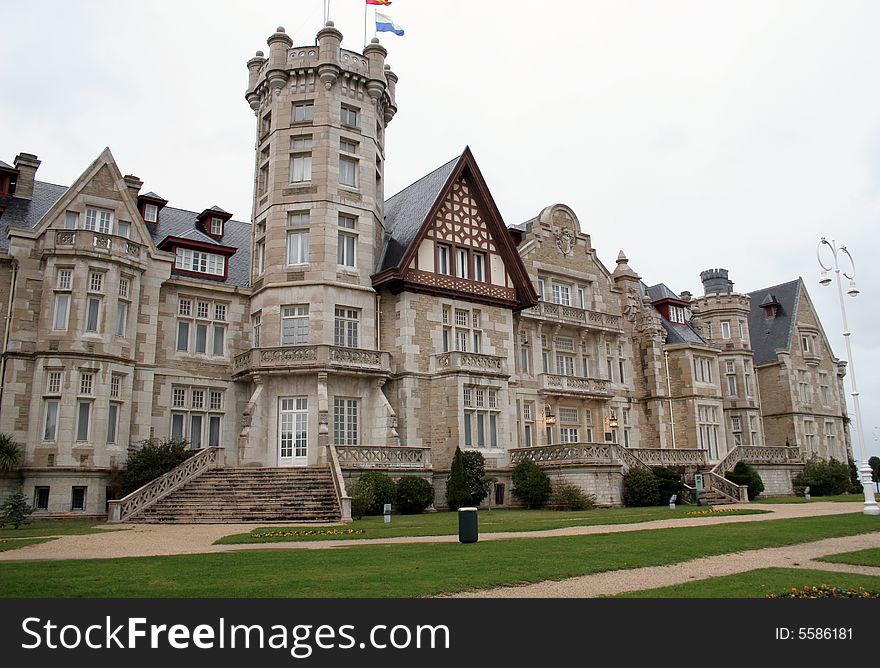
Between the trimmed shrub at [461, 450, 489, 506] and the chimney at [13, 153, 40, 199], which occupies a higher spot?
the chimney at [13, 153, 40, 199]

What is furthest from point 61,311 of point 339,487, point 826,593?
point 826,593

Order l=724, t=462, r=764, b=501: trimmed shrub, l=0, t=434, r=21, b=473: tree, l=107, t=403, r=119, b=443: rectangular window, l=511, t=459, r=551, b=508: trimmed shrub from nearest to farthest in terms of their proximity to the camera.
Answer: l=0, t=434, r=21, b=473: tree
l=107, t=403, r=119, b=443: rectangular window
l=511, t=459, r=551, b=508: trimmed shrub
l=724, t=462, r=764, b=501: trimmed shrub

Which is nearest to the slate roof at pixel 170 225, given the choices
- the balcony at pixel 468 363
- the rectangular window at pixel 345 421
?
the rectangular window at pixel 345 421

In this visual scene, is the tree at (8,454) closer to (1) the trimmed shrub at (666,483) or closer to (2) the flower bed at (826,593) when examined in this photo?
(1) the trimmed shrub at (666,483)

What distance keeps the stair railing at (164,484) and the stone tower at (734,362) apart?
36918 millimetres

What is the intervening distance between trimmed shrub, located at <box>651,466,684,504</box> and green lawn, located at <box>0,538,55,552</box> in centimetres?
2546

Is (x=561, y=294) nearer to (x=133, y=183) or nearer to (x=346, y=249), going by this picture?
(x=346, y=249)

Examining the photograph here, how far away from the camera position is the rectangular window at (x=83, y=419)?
29.5m

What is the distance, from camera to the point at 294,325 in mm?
34219

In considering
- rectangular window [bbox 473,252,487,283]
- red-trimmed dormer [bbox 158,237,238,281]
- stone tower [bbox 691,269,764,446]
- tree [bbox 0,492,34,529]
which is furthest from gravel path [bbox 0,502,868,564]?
stone tower [bbox 691,269,764,446]

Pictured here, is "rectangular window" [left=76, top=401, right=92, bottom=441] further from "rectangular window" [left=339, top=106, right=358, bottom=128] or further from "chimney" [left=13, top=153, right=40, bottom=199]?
"rectangular window" [left=339, top=106, right=358, bottom=128]

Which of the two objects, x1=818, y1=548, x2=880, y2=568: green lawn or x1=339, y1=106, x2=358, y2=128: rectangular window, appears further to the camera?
x1=339, y1=106, x2=358, y2=128: rectangular window

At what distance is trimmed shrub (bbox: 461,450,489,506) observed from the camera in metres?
31.9

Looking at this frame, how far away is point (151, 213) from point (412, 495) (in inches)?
791
